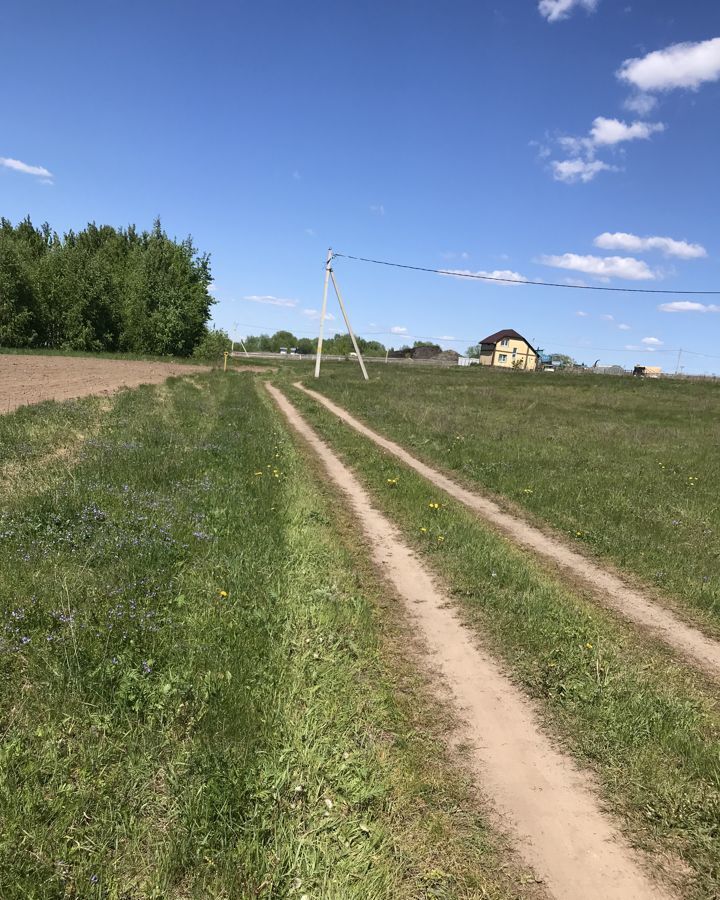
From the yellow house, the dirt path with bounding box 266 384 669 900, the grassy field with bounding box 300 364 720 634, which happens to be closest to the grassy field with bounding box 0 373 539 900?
the dirt path with bounding box 266 384 669 900

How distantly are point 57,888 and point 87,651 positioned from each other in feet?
5.62

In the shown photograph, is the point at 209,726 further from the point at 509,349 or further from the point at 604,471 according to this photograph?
the point at 509,349

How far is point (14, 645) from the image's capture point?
12.8 feet

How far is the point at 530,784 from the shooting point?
3.38 m

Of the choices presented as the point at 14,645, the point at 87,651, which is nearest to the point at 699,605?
the point at 87,651

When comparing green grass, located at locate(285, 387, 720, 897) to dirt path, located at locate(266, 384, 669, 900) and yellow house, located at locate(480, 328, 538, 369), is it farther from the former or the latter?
yellow house, located at locate(480, 328, 538, 369)

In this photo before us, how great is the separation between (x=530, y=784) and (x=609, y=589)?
3972mm

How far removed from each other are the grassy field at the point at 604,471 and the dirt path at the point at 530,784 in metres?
3.16

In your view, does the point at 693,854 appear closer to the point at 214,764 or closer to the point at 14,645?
the point at 214,764

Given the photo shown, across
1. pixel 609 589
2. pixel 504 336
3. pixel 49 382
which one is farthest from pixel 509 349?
pixel 609 589

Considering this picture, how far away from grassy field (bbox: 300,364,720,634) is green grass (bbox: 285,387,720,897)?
1.60 m

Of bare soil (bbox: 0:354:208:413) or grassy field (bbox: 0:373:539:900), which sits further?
bare soil (bbox: 0:354:208:413)

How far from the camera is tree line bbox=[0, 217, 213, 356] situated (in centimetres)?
5147

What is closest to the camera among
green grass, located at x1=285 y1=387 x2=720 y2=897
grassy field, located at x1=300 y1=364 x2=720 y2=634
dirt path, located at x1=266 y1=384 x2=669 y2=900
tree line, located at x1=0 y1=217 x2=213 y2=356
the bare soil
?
dirt path, located at x1=266 y1=384 x2=669 y2=900
